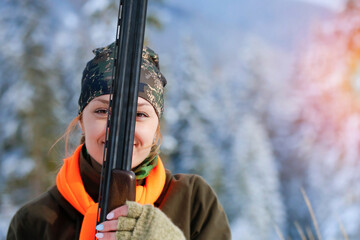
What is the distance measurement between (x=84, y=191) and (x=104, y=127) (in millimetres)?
148

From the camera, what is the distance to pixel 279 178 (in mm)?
6832

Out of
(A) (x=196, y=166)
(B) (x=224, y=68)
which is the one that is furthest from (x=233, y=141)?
(B) (x=224, y=68)

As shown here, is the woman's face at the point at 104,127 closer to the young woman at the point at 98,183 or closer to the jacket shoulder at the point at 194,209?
the young woman at the point at 98,183

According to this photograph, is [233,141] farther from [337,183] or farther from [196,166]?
[337,183]

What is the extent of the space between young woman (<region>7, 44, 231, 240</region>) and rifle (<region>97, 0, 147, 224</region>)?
6.6 inches

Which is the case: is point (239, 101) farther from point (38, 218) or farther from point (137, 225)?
point (137, 225)

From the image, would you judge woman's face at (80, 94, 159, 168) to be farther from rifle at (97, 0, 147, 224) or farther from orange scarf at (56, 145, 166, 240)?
rifle at (97, 0, 147, 224)

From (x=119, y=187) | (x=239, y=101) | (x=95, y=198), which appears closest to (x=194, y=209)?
(x=95, y=198)

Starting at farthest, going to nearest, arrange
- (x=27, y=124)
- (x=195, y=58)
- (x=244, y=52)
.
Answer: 1. (x=244, y=52)
2. (x=195, y=58)
3. (x=27, y=124)

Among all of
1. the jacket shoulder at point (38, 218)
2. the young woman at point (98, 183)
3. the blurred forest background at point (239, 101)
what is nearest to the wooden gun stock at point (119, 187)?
the young woman at point (98, 183)

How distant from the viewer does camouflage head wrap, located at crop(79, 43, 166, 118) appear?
0.90 metres

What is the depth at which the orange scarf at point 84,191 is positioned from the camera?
876mm

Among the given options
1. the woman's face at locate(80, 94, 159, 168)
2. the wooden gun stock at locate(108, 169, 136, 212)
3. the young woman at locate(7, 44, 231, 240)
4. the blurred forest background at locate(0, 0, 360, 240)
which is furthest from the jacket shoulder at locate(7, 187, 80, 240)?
the blurred forest background at locate(0, 0, 360, 240)

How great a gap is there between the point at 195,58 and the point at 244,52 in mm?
1040
